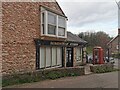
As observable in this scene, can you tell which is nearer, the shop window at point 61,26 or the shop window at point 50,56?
the shop window at point 50,56

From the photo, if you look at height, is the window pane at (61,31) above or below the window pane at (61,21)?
below

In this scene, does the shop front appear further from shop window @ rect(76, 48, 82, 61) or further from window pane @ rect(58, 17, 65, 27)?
window pane @ rect(58, 17, 65, 27)

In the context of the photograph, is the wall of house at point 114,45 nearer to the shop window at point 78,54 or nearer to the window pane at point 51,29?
the shop window at point 78,54

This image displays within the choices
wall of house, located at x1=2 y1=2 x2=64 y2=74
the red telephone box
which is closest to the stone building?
wall of house, located at x1=2 y1=2 x2=64 y2=74

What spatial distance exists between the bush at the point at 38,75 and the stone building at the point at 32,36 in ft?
4.01

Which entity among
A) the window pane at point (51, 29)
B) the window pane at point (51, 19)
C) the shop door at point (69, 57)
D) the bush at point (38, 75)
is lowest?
the bush at point (38, 75)

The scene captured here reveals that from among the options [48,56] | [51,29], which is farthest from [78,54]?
[51,29]

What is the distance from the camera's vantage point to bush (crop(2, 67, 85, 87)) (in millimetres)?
12120

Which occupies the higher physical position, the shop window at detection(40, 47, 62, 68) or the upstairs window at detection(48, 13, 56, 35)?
the upstairs window at detection(48, 13, 56, 35)

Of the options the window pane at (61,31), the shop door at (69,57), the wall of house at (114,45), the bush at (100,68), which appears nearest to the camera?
the window pane at (61,31)

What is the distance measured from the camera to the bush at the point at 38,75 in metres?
12.1

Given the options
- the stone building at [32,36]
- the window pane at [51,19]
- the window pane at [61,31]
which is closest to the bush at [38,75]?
the stone building at [32,36]

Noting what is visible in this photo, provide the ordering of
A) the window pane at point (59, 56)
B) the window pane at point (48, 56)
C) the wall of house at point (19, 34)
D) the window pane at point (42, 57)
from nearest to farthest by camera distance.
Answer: the wall of house at point (19, 34), the window pane at point (42, 57), the window pane at point (48, 56), the window pane at point (59, 56)

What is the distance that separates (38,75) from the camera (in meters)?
13.8
